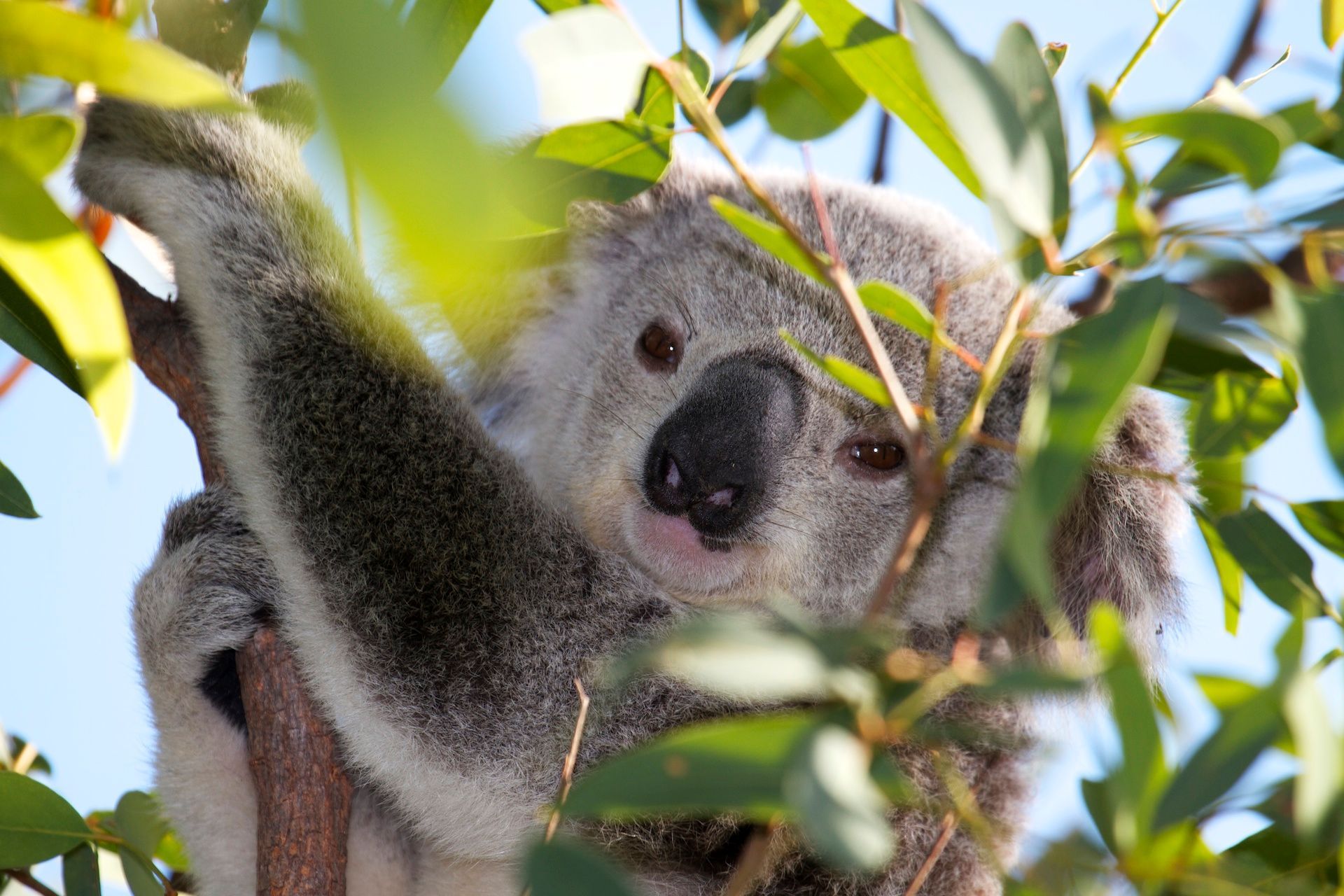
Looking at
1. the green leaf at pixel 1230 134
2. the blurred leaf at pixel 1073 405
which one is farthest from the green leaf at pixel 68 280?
the green leaf at pixel 1230 134

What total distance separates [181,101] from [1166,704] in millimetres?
1732

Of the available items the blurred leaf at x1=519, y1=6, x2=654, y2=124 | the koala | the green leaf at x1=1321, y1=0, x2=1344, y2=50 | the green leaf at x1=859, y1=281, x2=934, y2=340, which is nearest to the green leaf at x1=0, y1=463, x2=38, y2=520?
the koala

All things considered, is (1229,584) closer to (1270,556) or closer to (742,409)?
(1270,556)

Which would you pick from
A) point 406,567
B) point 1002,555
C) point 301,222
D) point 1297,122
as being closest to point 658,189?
point 301,222

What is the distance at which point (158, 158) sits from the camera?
195cm

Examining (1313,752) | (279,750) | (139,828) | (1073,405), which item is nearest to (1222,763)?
(1313,752)

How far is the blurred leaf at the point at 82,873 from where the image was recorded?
1996 millimetres

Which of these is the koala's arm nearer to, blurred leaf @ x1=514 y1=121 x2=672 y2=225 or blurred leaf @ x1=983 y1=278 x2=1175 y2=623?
→ blurred leaf @ x1=514 y1=121 x2=672 y2=225

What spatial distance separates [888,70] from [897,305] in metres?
0.27

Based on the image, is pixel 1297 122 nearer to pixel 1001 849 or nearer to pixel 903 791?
pixel 903 791

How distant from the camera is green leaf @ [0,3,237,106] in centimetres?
85

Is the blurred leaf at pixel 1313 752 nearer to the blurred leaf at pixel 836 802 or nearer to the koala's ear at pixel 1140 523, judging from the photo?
the blurred leaf at pixel 836 802

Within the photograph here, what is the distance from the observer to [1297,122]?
3.59 ft

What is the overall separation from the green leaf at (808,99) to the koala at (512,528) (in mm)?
291
